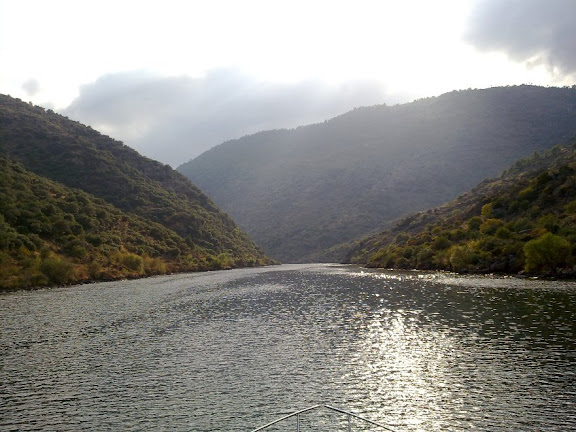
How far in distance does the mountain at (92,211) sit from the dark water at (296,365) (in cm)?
3788

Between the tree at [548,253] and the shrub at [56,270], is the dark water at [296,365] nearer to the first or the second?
the tree at [548,253]

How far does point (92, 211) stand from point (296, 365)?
98301 millimetres

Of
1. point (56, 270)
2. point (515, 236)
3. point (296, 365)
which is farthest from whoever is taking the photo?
point (515, 236)

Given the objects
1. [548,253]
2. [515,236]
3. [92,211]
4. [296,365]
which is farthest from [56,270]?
[515,236]

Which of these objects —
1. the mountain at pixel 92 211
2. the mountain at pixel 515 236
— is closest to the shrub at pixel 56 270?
the mountain at pixel 92 211

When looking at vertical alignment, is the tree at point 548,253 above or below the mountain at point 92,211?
below

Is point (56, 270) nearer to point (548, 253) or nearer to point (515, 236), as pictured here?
point (548, 253)

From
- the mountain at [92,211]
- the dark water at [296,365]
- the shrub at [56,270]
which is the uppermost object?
the mountain at [92,211]

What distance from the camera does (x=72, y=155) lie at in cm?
14588

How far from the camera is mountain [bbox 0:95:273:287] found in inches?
3293

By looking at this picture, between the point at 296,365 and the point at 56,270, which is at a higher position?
the point at 56,270

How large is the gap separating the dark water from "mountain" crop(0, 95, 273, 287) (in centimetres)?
3788

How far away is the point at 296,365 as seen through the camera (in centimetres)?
2542

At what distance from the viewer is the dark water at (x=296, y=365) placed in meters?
18.2
